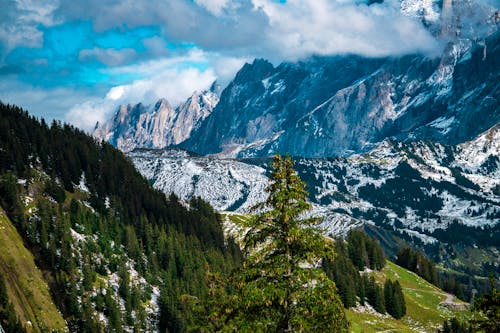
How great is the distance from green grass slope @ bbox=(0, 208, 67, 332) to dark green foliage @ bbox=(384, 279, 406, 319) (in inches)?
A: 3500

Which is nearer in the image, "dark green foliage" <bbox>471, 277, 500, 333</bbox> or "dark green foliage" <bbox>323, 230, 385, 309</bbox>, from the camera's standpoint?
"dark green foliage" <bbox>471, 277, 500, 333</bbox>

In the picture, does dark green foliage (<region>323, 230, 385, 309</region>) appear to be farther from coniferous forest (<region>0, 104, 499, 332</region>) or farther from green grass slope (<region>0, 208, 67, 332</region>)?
green grass slope (<region>0, 208, 67, 332</region>)

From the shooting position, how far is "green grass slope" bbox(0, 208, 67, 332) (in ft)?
318

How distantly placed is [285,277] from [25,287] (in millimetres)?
90198

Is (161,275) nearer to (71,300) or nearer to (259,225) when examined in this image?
(71,300)

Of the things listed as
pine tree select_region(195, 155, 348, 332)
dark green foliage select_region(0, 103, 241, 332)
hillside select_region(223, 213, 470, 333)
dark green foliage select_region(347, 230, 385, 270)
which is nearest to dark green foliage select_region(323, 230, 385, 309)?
dark green foliage select_region(347, 230, 385, 270)

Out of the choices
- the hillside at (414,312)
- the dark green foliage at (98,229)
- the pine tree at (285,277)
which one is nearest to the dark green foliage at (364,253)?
the hillside at (414,312)

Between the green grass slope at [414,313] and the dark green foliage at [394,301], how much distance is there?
2.10 m

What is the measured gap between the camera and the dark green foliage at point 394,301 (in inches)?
5835

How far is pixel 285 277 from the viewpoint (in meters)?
26.5

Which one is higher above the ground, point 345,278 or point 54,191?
point 54,191

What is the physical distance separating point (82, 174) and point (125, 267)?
5299cm

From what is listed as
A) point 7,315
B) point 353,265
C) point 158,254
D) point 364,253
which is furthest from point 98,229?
point 364,253

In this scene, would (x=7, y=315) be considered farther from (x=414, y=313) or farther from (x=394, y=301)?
(x=414, y=313)
